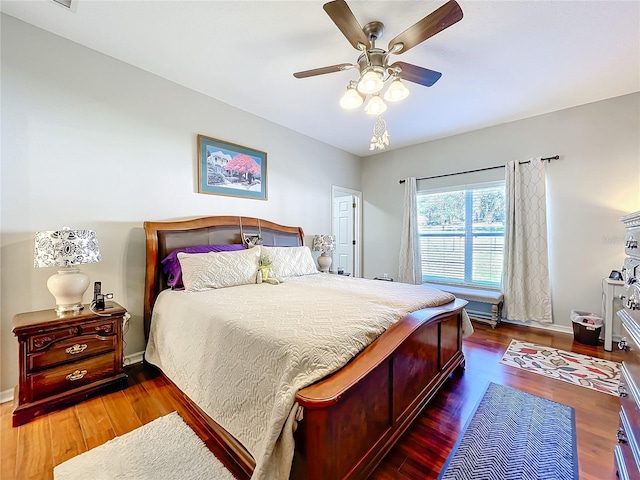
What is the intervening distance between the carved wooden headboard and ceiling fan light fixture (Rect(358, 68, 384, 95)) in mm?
2075

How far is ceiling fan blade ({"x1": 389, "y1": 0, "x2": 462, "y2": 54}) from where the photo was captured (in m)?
1.42

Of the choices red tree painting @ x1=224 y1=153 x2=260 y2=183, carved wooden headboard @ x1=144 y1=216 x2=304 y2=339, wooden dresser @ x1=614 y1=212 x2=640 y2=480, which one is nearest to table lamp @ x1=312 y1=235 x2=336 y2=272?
carved wooden headboard @ x1=144 y1=216 x2=304 y2=339

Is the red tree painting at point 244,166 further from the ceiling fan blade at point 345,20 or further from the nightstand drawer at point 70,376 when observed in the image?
the nightstand drawer at point 70,376

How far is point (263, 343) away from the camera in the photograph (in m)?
1.30

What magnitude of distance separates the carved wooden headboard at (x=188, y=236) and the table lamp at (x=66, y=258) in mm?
525

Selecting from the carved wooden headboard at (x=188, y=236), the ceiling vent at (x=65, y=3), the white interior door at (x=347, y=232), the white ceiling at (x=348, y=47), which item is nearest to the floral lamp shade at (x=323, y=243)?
the carved wooden headboard at (x=188, y=236)

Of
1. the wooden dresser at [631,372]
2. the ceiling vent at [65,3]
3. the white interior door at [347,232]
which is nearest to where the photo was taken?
the wooden dresser at [631,372]

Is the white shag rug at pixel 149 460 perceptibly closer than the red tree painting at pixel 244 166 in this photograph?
Yes

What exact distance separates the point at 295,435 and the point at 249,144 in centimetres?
325

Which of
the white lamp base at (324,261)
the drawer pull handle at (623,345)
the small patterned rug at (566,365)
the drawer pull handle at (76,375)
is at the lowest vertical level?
the small patterned rug at (566,365)

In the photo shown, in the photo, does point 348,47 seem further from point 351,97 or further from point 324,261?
point 324,261

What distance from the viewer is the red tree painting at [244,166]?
3287 mm

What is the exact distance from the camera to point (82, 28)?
2094 mm

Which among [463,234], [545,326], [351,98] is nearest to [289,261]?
[351,98]
